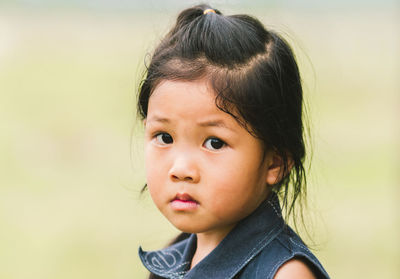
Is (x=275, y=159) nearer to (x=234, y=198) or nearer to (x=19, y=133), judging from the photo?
(x=234, y=198)

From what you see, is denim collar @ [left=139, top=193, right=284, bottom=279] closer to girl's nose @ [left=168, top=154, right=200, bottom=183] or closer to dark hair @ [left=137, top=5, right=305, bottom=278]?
dark hair @ [left=137, top=5, right=305, bottom=278]

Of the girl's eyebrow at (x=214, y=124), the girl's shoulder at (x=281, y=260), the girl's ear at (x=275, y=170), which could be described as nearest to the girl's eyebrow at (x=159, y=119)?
the girl's eyebrow at (x=214, y=124)

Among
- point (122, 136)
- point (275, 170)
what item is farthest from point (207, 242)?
point (122, 136)

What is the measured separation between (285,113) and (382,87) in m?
7.57

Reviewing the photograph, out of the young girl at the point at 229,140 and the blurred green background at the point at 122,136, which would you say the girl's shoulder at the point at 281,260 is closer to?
the young girl at the point at 229,140

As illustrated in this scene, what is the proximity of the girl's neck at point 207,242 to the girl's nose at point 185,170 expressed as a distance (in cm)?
26

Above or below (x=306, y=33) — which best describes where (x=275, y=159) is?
above

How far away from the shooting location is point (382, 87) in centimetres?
944

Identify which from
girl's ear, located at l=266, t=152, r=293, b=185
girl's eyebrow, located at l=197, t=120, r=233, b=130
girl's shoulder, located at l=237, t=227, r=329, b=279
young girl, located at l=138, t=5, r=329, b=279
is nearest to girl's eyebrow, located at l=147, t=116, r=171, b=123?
young girl, located at l=138, t=5, r=329, b=279

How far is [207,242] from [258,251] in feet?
0.80

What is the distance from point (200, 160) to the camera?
2.07 m

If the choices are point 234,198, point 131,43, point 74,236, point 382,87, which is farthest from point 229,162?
point 131,43

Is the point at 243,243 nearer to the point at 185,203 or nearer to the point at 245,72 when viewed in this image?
the point at 185,203

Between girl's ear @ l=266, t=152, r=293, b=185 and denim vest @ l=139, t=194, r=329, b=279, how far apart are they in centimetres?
7
